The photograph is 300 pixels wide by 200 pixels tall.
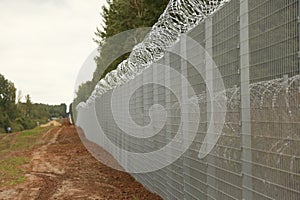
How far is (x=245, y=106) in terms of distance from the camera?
3.52 meters

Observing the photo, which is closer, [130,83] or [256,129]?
[256,129]

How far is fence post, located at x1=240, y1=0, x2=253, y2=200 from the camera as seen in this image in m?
3.47

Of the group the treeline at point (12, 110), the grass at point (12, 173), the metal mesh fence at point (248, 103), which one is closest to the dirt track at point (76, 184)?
the grass at point (12, 173)

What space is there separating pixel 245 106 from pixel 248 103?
0.07 m

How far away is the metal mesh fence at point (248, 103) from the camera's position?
9.30 ft

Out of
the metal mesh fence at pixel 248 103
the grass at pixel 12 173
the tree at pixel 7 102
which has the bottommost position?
the grass at pixel 12 173

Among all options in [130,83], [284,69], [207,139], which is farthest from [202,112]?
[130,83]

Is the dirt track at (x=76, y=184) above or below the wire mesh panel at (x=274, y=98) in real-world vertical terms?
below

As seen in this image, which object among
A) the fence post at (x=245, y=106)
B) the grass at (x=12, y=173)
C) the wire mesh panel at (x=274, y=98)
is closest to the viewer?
the wire mesh panel at (x=274, y=98)

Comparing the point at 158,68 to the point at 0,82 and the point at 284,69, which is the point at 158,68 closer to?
the point at 284,69

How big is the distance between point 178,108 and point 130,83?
4643 mm

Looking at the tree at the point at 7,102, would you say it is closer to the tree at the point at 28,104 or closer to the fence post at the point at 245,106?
the tree at the point at 28,104

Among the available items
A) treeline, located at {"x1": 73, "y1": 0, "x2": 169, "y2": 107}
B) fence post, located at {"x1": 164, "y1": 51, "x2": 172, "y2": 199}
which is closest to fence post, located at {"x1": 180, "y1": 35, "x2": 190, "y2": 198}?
fence post, located at {"x1": 164, "y1": 51, "x2": 172, "y2": 199}

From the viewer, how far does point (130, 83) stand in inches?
418
